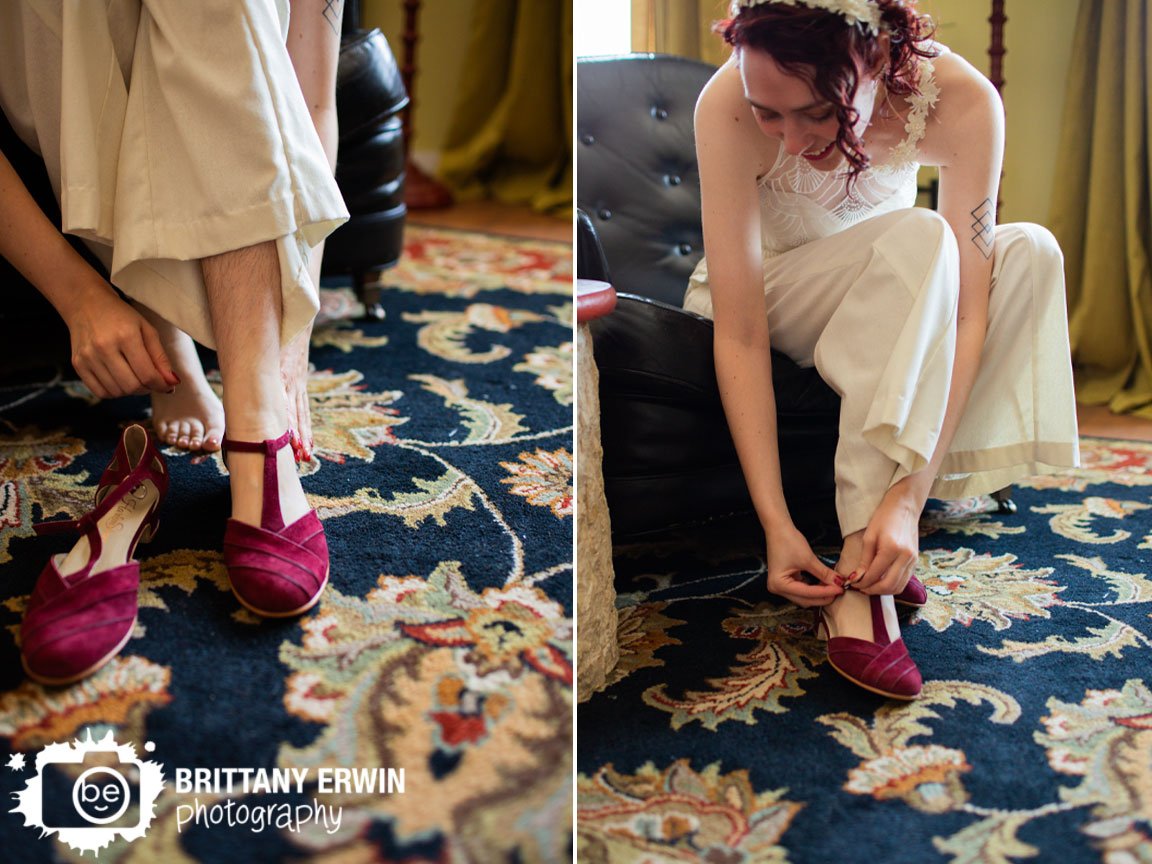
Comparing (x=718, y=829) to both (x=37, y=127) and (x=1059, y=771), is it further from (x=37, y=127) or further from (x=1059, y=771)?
(x=37, y=127)

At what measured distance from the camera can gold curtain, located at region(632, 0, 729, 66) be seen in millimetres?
1973

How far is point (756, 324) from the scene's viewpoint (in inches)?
46.2

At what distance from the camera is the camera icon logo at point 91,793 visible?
749 mm

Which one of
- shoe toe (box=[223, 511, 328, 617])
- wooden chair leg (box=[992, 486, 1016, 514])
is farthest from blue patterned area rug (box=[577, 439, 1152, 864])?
shoe toe (box=[223, 511, 328, 617])

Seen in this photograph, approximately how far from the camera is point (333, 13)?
1.35 metres

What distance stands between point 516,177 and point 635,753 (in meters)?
2.80

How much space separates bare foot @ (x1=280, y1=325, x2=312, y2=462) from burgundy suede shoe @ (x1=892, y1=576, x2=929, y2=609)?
72 cm

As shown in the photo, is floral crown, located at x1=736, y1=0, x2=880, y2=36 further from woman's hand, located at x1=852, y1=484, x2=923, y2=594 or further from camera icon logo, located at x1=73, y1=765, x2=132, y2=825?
camera icon logo, located at x1=73, y1=765, x2=132, y2=825

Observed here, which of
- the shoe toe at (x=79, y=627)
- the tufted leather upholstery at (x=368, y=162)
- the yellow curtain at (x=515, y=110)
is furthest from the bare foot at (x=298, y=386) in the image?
the yellow curtain at (x=515, y=110)

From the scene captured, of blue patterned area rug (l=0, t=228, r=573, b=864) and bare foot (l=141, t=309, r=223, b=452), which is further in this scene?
bare foot (l=141, t=309, r=223, b=452)

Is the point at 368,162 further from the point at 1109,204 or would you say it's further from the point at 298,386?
the point at 1109,204

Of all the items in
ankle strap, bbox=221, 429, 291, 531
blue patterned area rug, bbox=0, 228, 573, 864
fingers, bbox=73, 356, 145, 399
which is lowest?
blue patterned area rug, bbox=0, 228, 573, 864

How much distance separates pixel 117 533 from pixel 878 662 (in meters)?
0.74

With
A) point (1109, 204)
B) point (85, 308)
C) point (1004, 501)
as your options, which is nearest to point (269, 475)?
point (85, 308)
